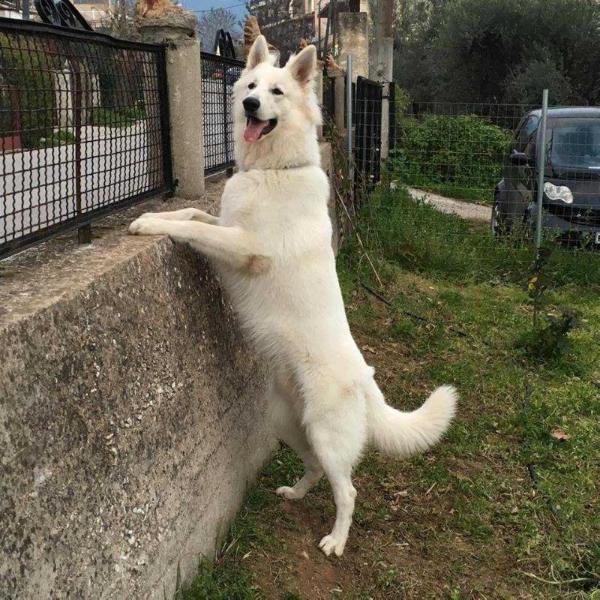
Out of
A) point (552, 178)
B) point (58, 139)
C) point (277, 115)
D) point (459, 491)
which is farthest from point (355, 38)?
point (58, 139)

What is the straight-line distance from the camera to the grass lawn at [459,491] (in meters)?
3.27

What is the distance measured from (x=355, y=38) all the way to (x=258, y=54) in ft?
35.8

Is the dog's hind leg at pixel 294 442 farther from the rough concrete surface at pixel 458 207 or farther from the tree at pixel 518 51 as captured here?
the tree at pixel 518 51

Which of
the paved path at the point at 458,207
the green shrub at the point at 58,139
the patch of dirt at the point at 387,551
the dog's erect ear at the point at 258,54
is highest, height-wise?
the dog's erect ear at the point at 258,54

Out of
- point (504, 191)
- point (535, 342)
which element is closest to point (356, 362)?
point (535, 342)

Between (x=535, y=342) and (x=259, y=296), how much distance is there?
3.27 metres

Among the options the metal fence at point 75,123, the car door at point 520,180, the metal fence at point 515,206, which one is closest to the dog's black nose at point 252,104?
the metal fence at point 75,123

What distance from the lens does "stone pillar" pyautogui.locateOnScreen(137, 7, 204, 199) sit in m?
3.98

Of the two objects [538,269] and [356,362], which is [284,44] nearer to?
[538,269]

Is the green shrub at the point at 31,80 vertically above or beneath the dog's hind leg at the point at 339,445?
above

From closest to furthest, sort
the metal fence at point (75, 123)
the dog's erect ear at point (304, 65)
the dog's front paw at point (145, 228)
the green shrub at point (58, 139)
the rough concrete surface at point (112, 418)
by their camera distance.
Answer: the rough concrete surface at point (112, 418), the metal fence at point (75, 123), the green shrub at point (58, 139), the dog's front paw at point (145, 228), the dog's erect ear at point (304, 65)

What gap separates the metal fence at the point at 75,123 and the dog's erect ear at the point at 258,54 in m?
0.54

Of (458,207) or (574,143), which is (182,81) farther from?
(458,207)

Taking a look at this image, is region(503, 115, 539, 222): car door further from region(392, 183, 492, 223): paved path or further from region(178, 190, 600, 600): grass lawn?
region(178, 190, 600, 600): grass lawn
